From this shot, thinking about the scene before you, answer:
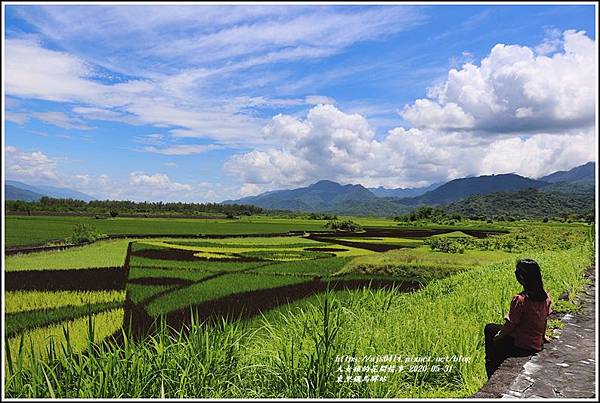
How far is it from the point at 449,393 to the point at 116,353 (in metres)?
2.82

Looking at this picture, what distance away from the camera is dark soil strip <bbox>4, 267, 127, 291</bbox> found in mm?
7600

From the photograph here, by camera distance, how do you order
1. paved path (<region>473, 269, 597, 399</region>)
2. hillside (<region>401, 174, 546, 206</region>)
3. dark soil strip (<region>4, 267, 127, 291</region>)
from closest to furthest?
paved path (<region>473, 269, 597, 399</region>), dark soil strip (<region>4, 267, 127, 291</region>), hillside (<region>401, 174, 546, 206</region>)

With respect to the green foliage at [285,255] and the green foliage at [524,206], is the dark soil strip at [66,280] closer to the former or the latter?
the green foliage at [285,255]

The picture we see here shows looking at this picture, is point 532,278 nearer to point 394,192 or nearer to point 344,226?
point 344,226

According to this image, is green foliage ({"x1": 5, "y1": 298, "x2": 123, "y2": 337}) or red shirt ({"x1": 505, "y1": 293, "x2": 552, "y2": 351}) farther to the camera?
green foliage ({"x1": 5, "y1": 298, "x2": 123, "y2": 337})

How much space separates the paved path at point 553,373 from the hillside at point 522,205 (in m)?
6.17

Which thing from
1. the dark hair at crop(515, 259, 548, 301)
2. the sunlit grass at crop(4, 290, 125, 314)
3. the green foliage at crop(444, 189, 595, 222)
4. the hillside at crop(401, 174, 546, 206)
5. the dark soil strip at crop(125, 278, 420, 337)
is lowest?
the dark soil strip at crop(125, 278, 420, 337)

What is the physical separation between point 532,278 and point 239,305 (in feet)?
15.4

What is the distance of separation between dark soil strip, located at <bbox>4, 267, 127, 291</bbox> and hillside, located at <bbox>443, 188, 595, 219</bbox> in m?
6.84

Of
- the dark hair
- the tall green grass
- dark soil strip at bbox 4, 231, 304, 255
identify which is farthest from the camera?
dark soil strip at bbox 4, 231, 304, 255

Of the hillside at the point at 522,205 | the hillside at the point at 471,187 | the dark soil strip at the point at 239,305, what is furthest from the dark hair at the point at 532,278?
the hillside at the point at 522,205

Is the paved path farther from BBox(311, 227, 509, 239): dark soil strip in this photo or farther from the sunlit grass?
BBox(311, 227, 509, 239): dark soil strip

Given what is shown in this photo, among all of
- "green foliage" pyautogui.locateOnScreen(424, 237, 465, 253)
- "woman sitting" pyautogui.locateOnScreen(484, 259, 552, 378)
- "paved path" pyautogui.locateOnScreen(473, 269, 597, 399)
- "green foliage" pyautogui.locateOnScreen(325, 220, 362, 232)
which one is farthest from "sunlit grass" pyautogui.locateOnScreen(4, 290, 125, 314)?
"green foliage" pyautogui.locateOnScreen(424, 237, 465, 253)

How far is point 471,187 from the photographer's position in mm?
11891
